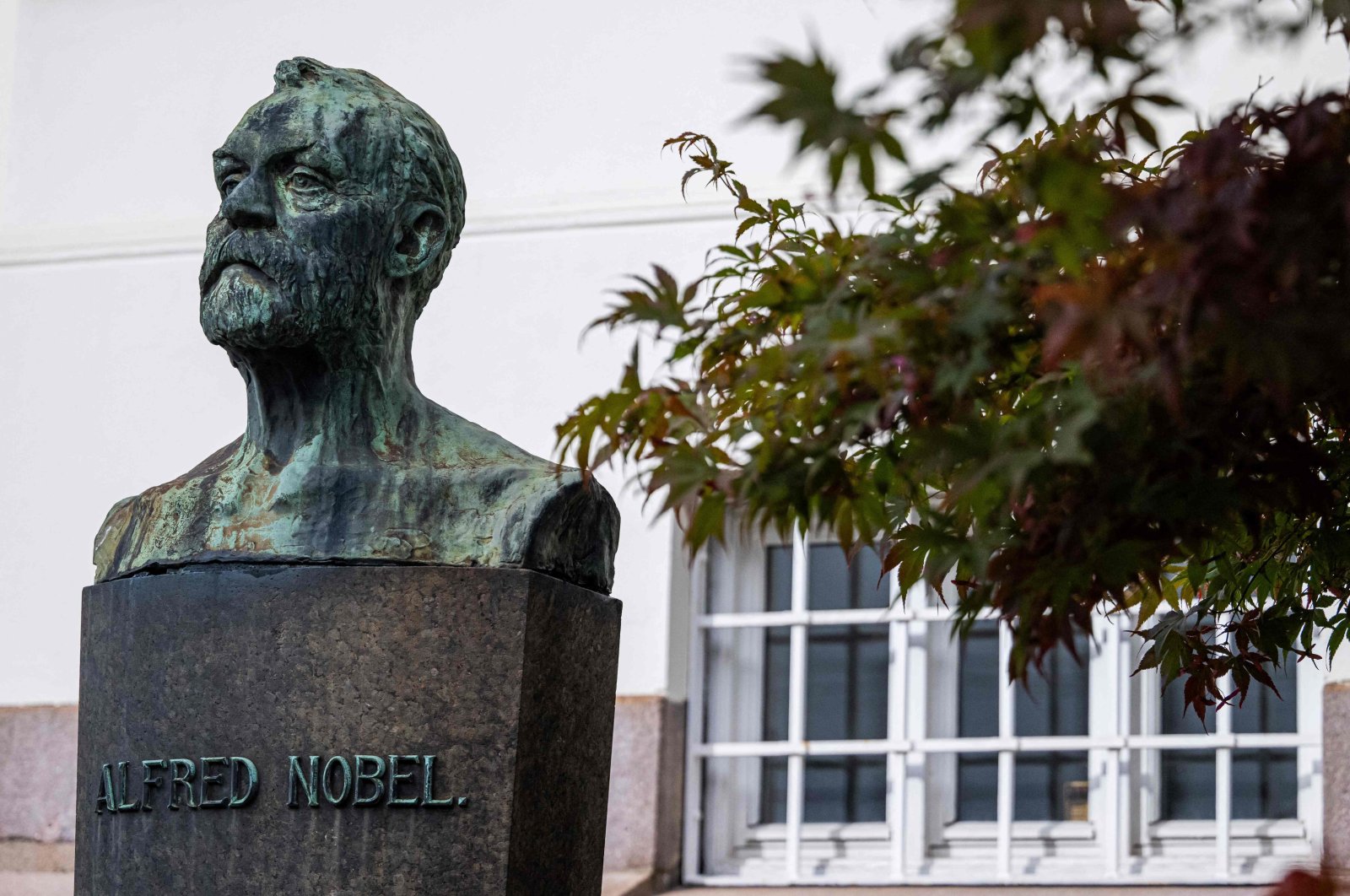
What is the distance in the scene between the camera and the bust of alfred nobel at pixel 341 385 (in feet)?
12.7

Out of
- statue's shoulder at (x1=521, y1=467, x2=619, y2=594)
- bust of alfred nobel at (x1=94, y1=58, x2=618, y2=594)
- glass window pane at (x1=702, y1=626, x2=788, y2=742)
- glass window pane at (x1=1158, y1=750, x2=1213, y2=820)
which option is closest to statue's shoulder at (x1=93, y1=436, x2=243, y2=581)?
bust of alfred nobel at (x1=94, y1=58, x2=618, y2=594)

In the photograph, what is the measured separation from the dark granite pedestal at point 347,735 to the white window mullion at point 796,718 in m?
3.15

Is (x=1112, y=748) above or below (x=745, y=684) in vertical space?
below

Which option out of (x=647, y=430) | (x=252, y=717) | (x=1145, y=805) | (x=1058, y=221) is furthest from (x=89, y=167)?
(x=1058, y=221)

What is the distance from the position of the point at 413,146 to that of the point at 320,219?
0.21 m

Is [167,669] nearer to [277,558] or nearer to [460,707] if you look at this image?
[277,558]

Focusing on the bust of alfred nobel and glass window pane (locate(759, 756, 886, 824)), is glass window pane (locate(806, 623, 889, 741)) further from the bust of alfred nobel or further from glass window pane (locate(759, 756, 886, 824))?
the bust of alfred nobel

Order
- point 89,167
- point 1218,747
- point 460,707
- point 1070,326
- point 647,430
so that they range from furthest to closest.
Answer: point 89,167 → point 1218,747 → point 460,707 → point 647,430 → point 1070,326

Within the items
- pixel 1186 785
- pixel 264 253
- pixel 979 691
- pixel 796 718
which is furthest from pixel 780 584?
pixel 264 253

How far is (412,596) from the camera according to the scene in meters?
3.78

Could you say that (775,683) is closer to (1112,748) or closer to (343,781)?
(1112,748)

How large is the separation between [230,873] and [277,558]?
50cm

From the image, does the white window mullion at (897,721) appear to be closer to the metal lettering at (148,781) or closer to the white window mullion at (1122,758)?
the white window mullion at (1122,758)

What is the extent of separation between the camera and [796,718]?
7.12 meters
